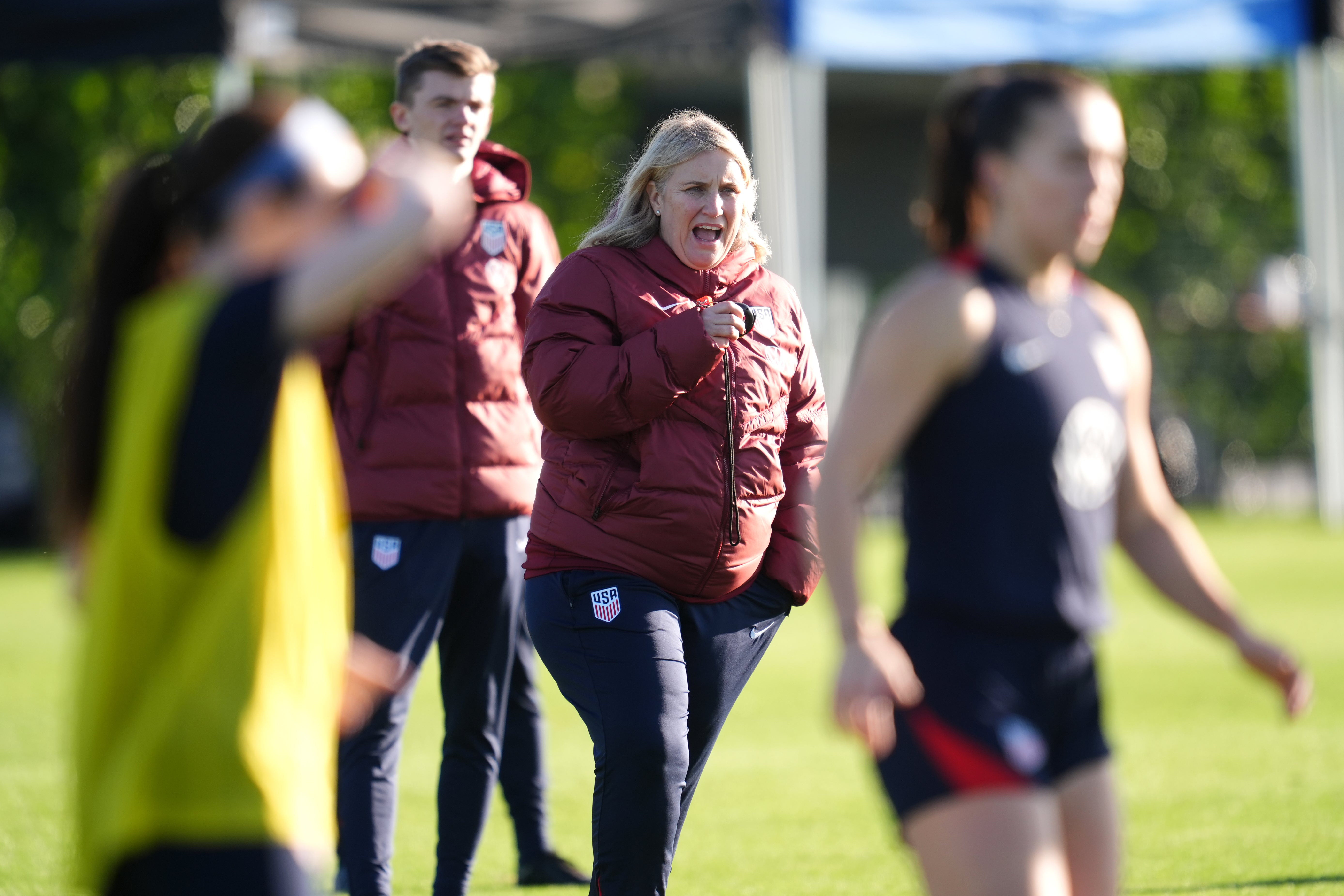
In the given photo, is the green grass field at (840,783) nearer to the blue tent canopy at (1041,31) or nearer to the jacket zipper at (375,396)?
the jacket zipper at (375,396)

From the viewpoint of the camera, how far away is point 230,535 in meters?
2.37

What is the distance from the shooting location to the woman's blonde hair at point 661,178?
433cm

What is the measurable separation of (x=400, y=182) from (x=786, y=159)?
42.5 feet

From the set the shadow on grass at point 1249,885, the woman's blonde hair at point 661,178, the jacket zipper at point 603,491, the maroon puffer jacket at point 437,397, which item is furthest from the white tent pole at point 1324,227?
the jacket zipper at point 603,491

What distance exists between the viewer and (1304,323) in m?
17.4

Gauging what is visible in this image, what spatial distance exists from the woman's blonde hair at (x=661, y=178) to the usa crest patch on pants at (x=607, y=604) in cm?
91

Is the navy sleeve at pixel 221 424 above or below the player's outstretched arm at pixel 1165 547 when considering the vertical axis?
above

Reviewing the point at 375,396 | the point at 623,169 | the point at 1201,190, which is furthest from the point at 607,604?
the point at 1201,190

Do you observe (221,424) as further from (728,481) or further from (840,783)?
(840,783)

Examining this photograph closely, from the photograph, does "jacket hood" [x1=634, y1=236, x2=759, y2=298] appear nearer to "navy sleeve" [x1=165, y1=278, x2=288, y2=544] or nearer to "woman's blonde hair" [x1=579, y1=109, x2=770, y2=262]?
"woman's blonde hair" [x1=579, y1=109, x2=770, y2=262]

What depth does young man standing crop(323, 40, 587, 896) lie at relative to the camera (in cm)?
477

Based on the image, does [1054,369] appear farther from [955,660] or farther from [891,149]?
[891,149]

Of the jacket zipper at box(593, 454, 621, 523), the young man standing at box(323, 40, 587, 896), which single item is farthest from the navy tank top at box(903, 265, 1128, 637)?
the young man standing at box(323, 40, 587, 896)

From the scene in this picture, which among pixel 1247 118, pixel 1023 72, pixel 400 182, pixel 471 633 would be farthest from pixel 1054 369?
pixel 1247 118
